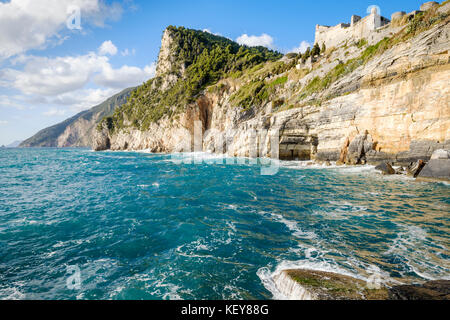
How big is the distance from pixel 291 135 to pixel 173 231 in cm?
3281

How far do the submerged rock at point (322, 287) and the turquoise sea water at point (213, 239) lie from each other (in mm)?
534

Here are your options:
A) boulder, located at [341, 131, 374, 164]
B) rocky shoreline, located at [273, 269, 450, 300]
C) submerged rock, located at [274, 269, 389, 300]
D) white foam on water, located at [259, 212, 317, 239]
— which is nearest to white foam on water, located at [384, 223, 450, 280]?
rocky shoreline, located at [273, 269, 450, 300]

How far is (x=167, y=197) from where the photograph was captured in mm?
17125

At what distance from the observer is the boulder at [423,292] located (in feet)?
15.9

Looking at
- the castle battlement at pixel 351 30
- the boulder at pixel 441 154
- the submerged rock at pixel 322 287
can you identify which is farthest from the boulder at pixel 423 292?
the castle battlement at pixel 351 30

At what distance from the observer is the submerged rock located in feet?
17.5

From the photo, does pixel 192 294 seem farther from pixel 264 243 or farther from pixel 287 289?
pixel 264 243

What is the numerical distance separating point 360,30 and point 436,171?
3684cm

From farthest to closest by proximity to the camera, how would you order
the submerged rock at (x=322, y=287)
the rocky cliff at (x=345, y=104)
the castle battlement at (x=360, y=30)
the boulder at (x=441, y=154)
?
the castle battlement at (x=360, y=30), the rocky cliff at (x=345, y=104), the boulder at (x=441, y=154), the submerged rock at (x=322, y=287)

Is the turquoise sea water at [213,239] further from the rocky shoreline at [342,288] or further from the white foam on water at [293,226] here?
the rocky shoreline at [342,288]

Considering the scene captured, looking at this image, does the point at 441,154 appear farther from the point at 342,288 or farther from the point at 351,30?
the point at 351,30

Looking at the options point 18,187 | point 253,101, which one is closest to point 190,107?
point 253,101

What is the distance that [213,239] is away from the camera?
9789 millimetres
